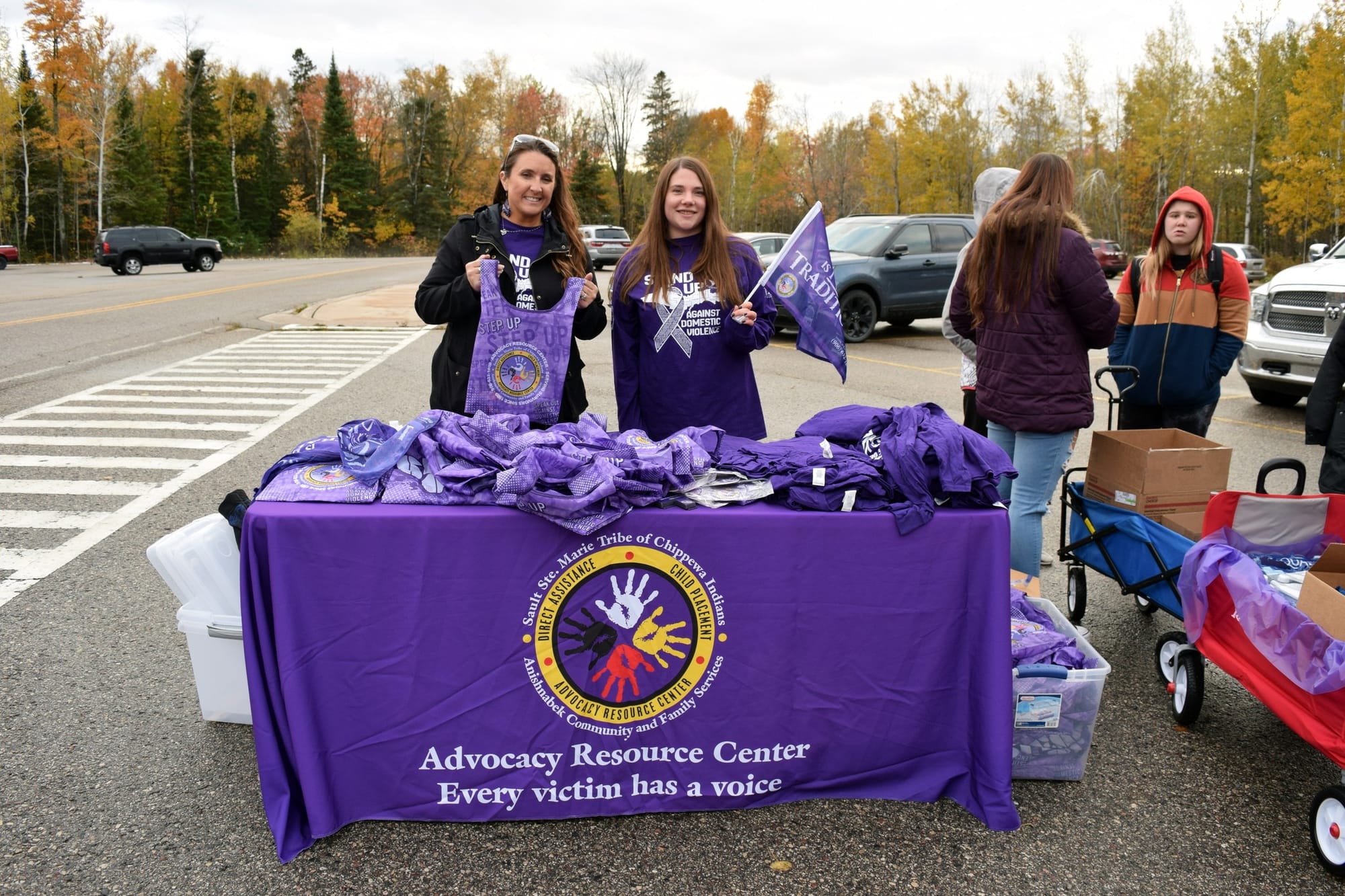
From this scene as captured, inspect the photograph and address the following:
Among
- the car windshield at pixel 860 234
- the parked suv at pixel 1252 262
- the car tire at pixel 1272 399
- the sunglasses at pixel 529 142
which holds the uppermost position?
the parked suv at pixel 1252 262

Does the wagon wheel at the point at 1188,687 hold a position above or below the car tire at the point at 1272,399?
below

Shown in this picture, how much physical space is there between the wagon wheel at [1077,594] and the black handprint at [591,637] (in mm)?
2542

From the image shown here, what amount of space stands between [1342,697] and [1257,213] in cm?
5593

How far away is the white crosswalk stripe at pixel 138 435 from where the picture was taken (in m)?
5.64

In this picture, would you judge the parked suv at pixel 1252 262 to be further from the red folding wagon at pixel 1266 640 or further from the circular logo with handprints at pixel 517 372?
the circular logo with handprints at pixel 517 372

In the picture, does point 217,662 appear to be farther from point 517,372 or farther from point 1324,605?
point 1324,605

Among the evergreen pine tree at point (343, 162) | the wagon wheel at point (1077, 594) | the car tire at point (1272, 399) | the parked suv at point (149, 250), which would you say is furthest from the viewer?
the evergreen pine tree at point (343, 162)

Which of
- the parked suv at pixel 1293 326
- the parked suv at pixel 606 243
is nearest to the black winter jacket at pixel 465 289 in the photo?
the parked suv at pixel 1293 326

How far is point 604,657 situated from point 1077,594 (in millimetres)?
2580

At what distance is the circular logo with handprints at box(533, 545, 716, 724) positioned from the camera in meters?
2.82

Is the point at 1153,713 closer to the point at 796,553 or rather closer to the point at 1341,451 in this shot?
the point at 1341,451

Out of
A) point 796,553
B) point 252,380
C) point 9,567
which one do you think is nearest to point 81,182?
point 252,380

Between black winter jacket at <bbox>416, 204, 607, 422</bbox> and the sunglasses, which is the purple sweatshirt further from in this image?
the sunglasses

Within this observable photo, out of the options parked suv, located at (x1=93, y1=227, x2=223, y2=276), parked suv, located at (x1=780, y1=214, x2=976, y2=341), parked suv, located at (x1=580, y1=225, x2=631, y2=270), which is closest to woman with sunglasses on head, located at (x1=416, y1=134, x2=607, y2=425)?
parked suv, located at (x1=780, y1=214, x2=976, y2=341)
